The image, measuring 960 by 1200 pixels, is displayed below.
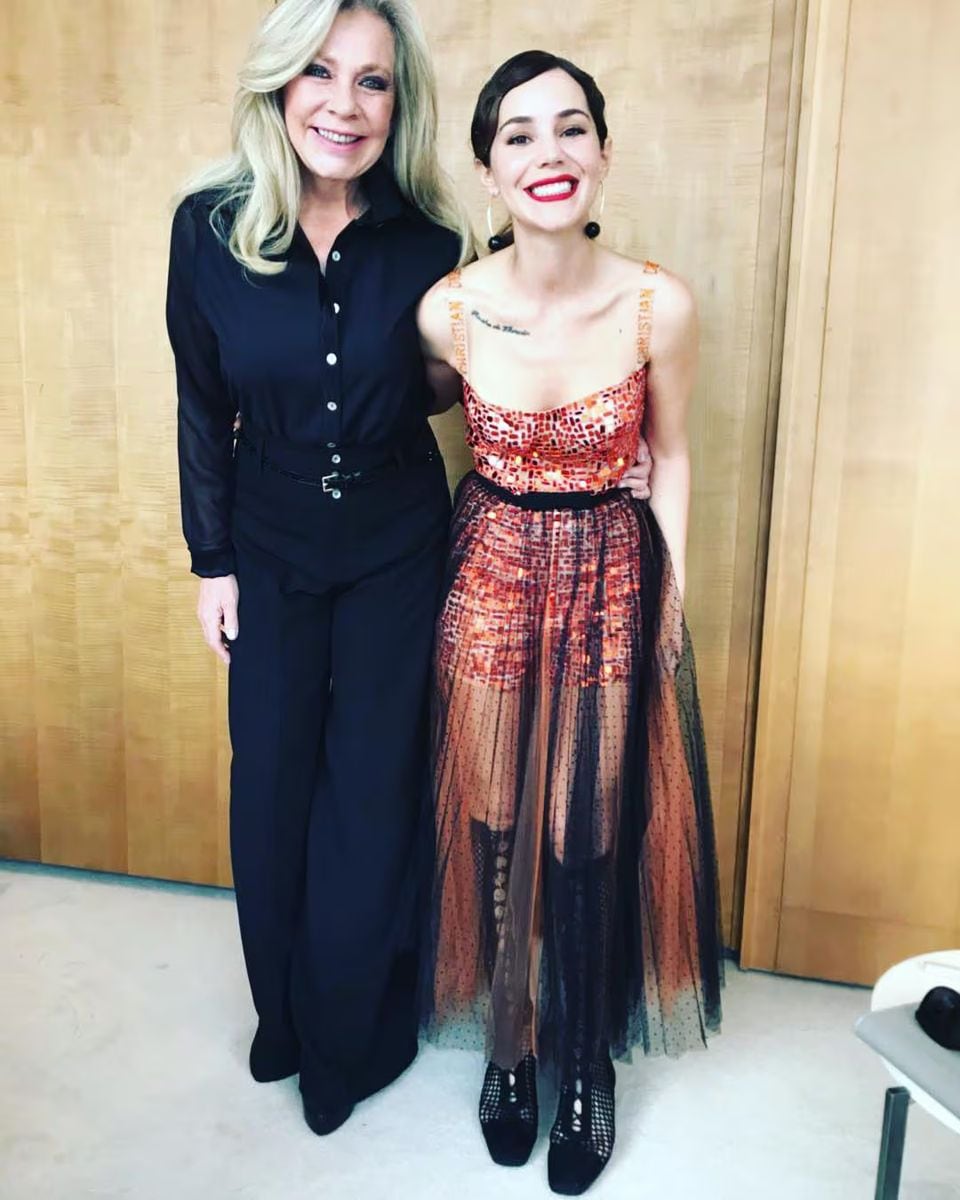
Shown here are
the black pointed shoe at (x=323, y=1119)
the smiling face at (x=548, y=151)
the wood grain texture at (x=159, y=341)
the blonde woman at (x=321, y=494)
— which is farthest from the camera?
the wood grain texture at (x=159, y=341)

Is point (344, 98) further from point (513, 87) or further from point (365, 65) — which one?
→ point (513, 87)

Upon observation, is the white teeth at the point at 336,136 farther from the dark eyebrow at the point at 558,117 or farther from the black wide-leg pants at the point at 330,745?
the black wide-leg pants at the point at 330,745

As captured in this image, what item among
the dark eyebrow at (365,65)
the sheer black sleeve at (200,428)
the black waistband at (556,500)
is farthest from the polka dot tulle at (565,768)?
the dark eyebrow at (365,65)

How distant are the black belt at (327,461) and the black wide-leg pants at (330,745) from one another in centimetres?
1

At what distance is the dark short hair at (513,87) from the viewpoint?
5.26 feet

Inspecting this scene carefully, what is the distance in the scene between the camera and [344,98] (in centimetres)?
166

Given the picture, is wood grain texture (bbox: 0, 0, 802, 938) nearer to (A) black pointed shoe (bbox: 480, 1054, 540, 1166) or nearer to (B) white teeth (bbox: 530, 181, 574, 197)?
(B) white teeth (bbox: 530, 181, 574, 197)

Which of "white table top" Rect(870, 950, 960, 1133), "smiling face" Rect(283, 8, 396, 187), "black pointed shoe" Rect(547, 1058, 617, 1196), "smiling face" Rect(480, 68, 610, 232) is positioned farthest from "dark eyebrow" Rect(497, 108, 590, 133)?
"black pointed shoe" Rect(547, 1058, 617, 1196)

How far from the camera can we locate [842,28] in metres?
1.92

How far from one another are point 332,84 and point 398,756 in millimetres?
986

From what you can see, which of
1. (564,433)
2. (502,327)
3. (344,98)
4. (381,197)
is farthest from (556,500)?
(344,98)

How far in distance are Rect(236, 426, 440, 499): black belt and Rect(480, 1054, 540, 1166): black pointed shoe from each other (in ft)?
3.04

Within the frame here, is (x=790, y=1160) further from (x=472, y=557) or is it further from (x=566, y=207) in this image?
Answer: (x=566, y=207)

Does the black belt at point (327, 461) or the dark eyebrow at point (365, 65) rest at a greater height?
the dark eyebrow at point (365, 65)
